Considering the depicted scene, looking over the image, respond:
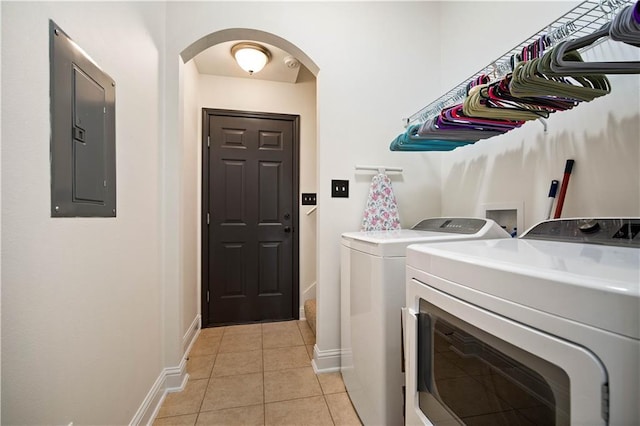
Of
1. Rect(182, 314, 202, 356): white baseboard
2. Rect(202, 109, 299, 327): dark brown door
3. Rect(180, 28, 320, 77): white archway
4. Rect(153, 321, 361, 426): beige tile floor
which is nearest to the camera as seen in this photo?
Rect(153, 321, 361, 426): beige tile floor

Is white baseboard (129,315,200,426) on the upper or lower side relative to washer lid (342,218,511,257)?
lower

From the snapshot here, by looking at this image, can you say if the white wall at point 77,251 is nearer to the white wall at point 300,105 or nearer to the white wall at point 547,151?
the white wall at point 300,105

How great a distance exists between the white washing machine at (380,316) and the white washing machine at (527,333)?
24 cm

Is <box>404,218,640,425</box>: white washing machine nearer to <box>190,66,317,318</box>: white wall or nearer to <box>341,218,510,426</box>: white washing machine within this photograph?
<box>341,218,510,426</box>: white washing machine

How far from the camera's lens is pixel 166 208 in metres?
1.59

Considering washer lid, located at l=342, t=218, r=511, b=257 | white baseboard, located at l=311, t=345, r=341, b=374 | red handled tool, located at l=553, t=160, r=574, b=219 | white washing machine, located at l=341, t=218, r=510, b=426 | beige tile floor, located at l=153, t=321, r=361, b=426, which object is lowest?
beige tile floor, located at l=153, t=321, r=361, b=426

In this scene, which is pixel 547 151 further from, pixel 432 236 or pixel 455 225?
pixel 432 236

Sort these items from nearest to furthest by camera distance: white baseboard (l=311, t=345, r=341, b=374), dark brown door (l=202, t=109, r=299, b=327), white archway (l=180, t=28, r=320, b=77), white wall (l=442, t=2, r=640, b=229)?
white wall (l=442, t=2, r=640, b=229) → white archway (l=180, t=28, r=320, b=77) → white baseboard (l=311, t=345, r=341, b=374) → dark brown door (l=202, t=109, r=299, b=327)

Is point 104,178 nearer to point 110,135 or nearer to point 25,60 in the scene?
point 110,135

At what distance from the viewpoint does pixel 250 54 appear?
2.15 meters

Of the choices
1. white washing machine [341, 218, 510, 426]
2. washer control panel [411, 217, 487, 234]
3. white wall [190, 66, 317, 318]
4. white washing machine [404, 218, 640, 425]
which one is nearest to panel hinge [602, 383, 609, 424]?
white washing machine [404, 218, 640, 425]

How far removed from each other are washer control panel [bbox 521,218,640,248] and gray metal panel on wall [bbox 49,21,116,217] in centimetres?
166

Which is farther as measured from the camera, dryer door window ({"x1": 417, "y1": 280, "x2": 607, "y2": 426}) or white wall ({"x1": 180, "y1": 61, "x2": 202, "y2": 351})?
white wall ({"x1": 180, "y1": 61, "x2": 202, "y2": 351})

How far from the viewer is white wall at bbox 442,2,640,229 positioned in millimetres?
988
